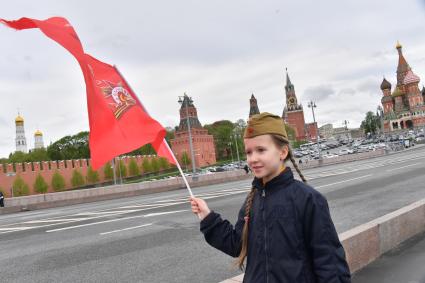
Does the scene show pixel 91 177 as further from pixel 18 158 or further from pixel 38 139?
pixel 38 139

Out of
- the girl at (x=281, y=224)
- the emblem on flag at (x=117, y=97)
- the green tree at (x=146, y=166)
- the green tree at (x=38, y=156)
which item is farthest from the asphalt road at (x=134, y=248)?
the green tree at (x=38, y=156)

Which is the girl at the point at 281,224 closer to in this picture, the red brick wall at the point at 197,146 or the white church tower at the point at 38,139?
the red brick wall at the point at 197,146

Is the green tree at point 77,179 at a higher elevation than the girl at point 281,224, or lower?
higher

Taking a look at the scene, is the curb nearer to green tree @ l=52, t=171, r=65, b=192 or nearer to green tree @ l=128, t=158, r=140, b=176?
green tree @ l=52, t=171, r=65, b=192

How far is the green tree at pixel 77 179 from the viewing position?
67250mm

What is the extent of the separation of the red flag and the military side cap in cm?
93

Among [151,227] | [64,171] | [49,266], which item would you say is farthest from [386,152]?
[49,266]

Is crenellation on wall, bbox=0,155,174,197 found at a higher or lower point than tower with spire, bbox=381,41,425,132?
lower

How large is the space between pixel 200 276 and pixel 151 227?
16.6 ft

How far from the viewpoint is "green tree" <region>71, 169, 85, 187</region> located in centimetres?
6725

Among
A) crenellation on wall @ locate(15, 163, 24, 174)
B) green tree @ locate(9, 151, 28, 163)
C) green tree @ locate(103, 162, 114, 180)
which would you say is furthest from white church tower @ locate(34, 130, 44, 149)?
crenellation on wall @ locate(15, 163, 24, 174)

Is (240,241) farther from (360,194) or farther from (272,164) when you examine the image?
(360,194)

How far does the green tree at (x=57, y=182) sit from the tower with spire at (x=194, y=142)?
39468 millimetres

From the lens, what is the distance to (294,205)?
236 cm
